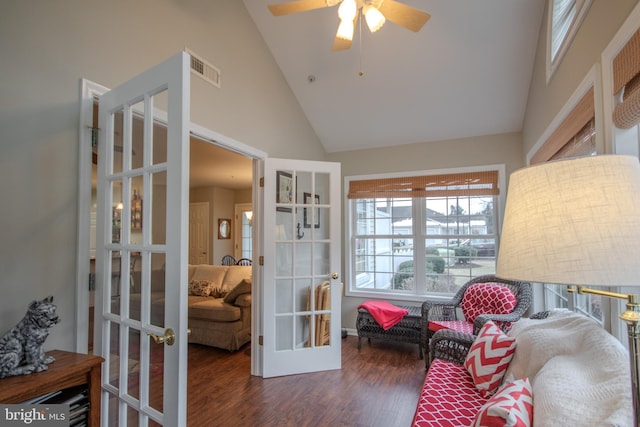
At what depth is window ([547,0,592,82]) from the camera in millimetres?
1784

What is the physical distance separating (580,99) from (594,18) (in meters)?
0.40

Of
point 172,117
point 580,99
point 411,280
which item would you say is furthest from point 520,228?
point 411,280

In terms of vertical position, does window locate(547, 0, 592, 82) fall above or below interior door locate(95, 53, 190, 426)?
above

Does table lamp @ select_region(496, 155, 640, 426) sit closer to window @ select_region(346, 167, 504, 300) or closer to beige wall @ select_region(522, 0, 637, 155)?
beige wall @ select_region(522, 0, 637, 155)

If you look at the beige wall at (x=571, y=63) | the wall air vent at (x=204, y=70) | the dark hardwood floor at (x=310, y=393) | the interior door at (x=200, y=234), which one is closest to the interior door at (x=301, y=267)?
the dark hardwood floor at (x=310, y=393)

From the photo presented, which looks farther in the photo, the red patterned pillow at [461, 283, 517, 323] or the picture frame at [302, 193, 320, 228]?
the picture frame at [302, 193, 320, 228]

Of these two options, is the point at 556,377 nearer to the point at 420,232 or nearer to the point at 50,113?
the point at 50,113

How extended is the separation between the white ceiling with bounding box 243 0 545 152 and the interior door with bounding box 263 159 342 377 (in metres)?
0.92

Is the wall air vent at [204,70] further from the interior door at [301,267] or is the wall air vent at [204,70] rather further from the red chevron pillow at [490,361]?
the red chevron pillow at [490,361]

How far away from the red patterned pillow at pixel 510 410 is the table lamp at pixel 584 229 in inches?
12.0

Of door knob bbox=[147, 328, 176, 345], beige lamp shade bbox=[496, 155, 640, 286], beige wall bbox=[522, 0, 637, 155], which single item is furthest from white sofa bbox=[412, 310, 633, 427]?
beige wall bbox=[522, 0, 637, 155]

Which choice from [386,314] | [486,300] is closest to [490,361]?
[486,300]

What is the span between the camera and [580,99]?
70.0 inches

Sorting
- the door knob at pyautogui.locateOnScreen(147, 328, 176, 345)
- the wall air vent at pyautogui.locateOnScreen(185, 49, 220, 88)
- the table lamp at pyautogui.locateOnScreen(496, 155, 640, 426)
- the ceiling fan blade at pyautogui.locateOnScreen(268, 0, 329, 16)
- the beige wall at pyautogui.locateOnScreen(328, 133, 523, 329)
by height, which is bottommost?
the door knob at pyautogui.locateOnScreen(147, 328, 176, 345)
